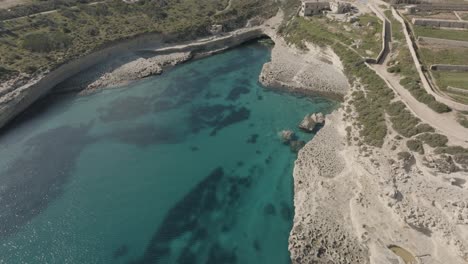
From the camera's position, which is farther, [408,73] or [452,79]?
[408,73]

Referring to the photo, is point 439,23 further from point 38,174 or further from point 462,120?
point 38,174

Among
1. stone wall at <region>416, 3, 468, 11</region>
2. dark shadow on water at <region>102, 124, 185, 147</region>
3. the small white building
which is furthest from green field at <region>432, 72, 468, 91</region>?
dark shadow on water at <region>102, 124, 185, 147</region>

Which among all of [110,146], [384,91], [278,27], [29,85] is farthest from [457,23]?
[29,85]

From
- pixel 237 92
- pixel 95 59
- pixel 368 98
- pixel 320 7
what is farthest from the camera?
pixel 320 7

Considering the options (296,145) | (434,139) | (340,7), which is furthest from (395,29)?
(296,145)

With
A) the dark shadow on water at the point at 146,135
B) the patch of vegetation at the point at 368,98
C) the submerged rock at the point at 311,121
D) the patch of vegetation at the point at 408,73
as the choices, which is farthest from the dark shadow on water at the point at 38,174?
the patch of vegetation at the point at 408,73

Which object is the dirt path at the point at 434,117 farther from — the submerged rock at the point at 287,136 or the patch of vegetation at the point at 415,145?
the submerged rock at the point at 287,136

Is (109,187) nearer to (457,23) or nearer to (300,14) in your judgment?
(300,14)
